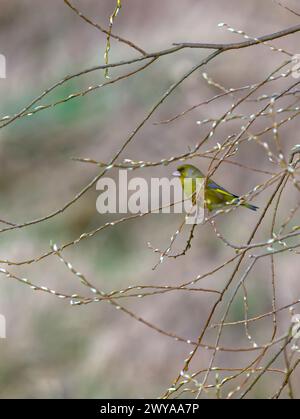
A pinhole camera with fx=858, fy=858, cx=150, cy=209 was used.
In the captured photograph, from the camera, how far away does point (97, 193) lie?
654 centimetres

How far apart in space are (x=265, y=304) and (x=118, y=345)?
119 centimetres

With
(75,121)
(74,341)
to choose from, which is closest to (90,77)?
(75,121)

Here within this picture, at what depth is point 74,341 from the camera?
6.31 metres

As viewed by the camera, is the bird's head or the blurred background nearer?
the bird's head

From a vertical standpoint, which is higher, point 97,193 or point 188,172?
point 97,193

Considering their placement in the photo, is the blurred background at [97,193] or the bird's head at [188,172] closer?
the bird's head at [188,172]

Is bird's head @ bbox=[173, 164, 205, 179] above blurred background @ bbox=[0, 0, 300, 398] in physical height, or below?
below

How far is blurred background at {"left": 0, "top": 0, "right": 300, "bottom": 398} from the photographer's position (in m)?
5.86

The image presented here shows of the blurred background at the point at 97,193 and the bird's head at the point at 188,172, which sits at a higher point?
the blurred background at the point at 97,193

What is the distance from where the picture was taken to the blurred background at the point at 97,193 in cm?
586

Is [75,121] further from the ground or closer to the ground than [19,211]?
further from the ground

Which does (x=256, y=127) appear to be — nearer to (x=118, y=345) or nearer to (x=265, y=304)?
(x=265, y=304)

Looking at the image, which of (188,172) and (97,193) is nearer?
(188,172)
